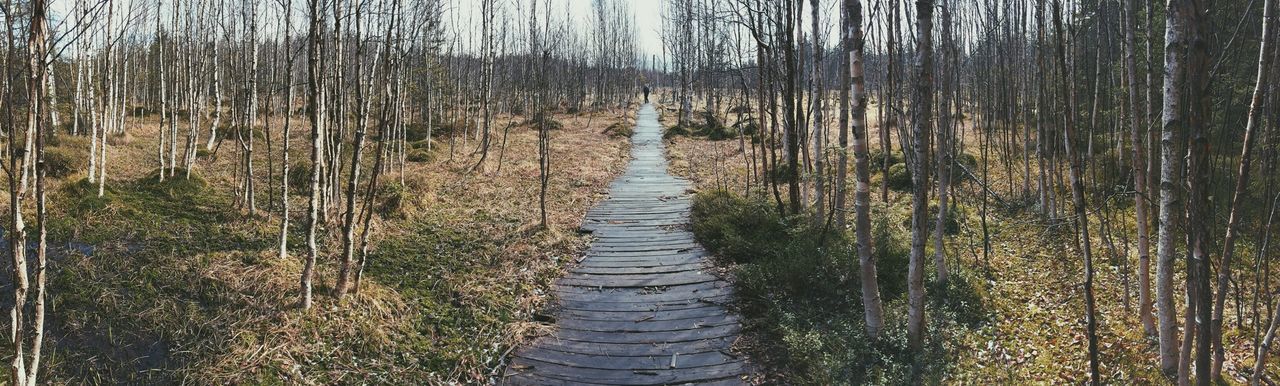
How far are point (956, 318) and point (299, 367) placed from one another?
238 inches

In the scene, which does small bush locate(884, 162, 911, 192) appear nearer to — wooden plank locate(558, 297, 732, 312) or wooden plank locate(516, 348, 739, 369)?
wooden plank locate(558, 297, 732, 312)

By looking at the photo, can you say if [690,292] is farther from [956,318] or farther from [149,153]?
[149,153]

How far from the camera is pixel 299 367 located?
16.3ft

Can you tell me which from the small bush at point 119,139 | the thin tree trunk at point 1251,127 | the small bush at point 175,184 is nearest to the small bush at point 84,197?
the small bush at point 175,184

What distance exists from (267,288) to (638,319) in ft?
11.7

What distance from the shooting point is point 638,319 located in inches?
255

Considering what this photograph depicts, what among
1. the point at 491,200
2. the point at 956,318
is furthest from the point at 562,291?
the point at 491,200

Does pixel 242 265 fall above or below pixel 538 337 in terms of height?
above

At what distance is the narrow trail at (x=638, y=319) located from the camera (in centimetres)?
541

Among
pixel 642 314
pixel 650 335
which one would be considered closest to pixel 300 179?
pixel 642 314

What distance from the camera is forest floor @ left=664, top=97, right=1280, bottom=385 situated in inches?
203

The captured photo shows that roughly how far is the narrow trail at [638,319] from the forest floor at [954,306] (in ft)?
1.21

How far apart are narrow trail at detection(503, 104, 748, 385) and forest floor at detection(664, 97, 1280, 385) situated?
37cm

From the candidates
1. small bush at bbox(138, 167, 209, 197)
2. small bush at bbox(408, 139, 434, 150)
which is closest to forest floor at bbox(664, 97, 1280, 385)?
small bush at bbox(138, 167, 209, 197)
